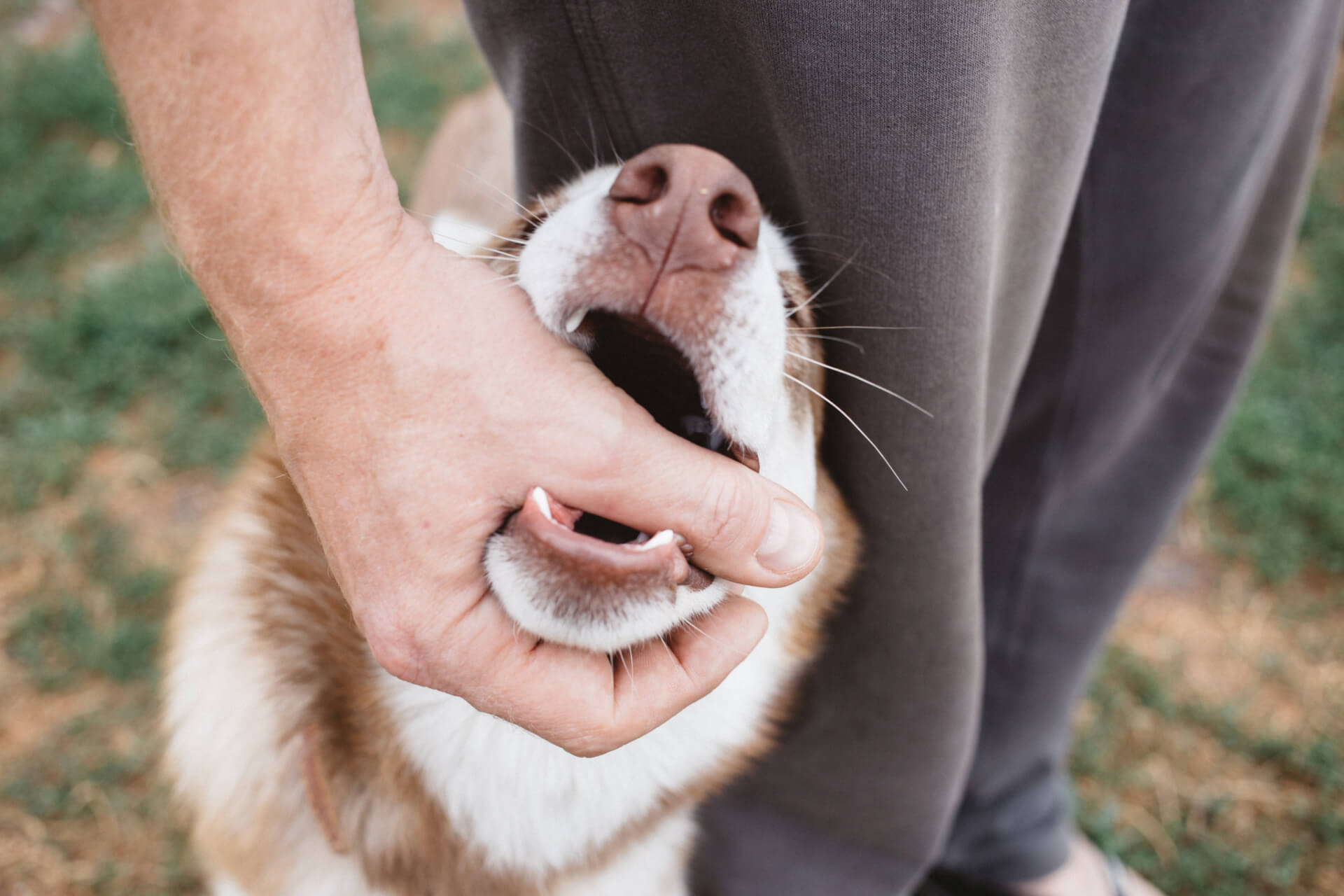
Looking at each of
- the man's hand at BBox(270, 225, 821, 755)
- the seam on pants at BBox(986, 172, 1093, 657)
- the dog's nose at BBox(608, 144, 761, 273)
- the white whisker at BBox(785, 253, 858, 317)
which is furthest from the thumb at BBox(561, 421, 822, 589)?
the seam on pants at BBox(986, 172, 1093, 657)

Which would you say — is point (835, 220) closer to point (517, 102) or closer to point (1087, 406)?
point (517, 102)

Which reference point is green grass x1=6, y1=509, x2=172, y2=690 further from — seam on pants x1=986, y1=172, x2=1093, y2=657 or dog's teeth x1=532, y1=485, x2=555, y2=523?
seam on pants x1=986, y1=172, x2=1093, y2=657

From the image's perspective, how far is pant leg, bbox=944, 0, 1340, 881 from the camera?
61.3 inches

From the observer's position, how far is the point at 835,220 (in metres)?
1.29

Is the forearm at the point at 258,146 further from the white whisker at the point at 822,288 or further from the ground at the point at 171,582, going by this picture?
the ground at the point at 171,582

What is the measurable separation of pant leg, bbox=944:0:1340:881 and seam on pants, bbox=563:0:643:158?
82 cm

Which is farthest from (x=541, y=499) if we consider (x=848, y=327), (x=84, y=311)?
(x=84, y=311)

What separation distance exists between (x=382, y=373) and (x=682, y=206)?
38 cm

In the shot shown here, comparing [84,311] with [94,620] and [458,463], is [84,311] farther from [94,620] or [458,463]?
[458,463]

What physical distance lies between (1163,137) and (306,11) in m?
1.36

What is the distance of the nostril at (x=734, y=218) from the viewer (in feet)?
3.64

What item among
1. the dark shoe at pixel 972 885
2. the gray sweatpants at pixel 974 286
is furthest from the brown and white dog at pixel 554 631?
the dark shoe at pixel 972 885

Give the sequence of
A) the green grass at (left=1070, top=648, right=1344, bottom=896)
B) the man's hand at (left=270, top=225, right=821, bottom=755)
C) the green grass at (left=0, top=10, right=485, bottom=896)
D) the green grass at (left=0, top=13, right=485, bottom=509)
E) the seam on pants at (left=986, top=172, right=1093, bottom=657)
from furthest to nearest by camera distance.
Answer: the green grass at (left=0, top=13, right=485, bottom=509) → the green grass at (left=1070, top=648, right=1344, bottom=896) → the green grass at (left=0, top=10, right=485, bottom=896) → the seam on pants at (left=986, top=172, right=1093, bottom=657) → the man's hand at (left=270, top=225, right=821, bottom=755)

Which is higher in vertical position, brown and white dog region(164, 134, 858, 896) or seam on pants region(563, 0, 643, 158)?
seam on pants region(563, 0, 643, 158)
